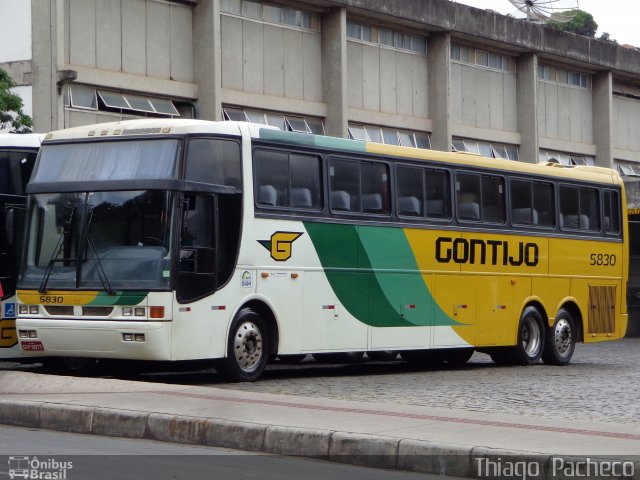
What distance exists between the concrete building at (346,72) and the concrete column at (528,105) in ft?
0.15

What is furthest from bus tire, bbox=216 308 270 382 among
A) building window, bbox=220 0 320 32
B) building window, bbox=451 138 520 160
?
building window, bbox=451 138 520 160

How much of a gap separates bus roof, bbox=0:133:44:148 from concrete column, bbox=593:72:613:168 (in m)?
34.4

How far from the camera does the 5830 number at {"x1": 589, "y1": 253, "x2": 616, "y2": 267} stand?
2547 centimetres

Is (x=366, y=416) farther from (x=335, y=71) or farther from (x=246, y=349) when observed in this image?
(x=335, y=71)

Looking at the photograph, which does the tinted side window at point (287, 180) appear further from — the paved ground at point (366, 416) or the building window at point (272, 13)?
the building window at point (272, 13)

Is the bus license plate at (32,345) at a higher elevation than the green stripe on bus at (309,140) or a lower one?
lower

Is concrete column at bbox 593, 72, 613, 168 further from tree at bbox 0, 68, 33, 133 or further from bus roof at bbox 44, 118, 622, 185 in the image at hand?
tree at bbox 0, 68, 33, 133

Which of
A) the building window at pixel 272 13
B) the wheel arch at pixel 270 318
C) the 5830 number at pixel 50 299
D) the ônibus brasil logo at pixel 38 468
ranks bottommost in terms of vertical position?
the ônibus brasil logo at pixel 38 468

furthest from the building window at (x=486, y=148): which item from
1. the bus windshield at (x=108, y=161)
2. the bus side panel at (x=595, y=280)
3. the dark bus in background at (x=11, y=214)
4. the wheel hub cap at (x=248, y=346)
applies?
the bus windshield at (x=108, y=161)

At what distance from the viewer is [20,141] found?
19203mm

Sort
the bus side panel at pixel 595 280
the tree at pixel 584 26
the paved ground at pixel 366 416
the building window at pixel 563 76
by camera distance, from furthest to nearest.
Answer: the tree at pixel 584 26
the building window at pixel 563 76
the bus side panel at pixel 595 280
the paved ground at pixel 366 416

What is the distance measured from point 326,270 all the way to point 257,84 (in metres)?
17.7

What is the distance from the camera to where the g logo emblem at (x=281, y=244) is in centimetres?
1806

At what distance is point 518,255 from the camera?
2331 cm
